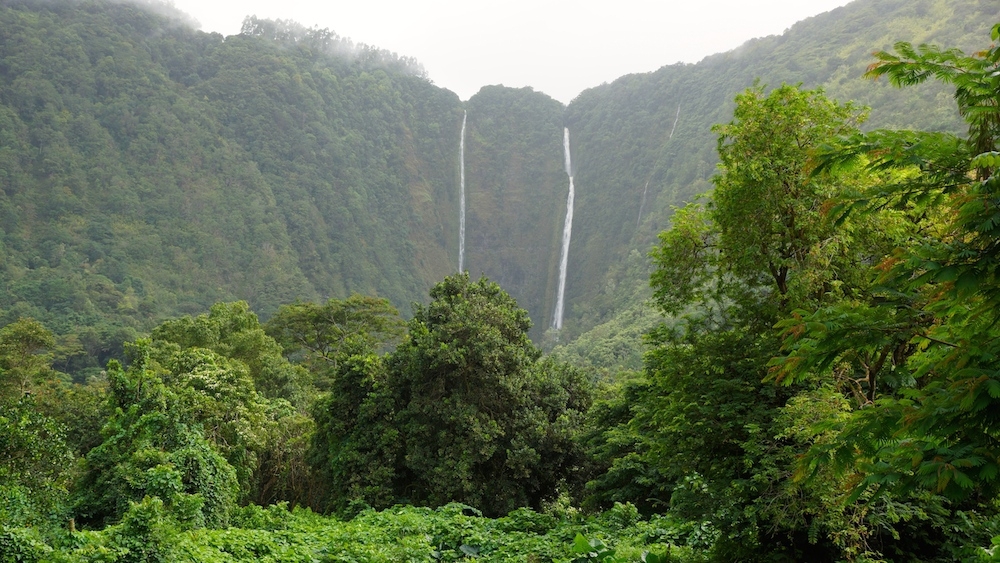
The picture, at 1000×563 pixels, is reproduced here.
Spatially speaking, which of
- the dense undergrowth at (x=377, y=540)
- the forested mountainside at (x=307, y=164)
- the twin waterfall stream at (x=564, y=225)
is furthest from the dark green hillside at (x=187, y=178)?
the dense undergrowth at (x=377, y=540)

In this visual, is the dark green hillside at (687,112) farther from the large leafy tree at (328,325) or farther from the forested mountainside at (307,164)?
the large leafy tree at (328,325)

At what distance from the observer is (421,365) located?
44.4ft

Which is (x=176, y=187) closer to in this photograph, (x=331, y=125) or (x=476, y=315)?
(x=331, y=125)

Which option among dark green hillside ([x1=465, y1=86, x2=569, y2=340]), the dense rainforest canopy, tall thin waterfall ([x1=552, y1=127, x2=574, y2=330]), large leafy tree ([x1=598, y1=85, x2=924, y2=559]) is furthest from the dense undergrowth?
dark green hillside ([x1=465, y1=86, x2=569, y2=340])

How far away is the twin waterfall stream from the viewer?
7556 cm

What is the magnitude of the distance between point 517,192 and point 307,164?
33.7 meters

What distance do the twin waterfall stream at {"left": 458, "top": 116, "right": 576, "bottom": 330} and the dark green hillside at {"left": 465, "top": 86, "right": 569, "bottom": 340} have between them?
0.95 meters

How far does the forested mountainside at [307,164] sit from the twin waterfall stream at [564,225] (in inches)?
42.0

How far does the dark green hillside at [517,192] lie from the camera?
86938mm

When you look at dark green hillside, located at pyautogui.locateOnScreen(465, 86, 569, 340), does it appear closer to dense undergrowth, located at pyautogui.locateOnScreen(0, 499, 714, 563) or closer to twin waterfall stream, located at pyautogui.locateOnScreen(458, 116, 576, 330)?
twin waterfall stream, located at pyautogui.locateOnScreen(458, 116, 576, 330)

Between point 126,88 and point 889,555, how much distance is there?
8022cm

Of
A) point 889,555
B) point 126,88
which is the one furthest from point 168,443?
point 126,88

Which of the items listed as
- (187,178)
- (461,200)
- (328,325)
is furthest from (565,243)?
(328,325)

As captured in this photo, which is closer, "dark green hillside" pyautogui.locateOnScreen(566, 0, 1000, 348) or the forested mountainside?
"dark green hillside" pyautogui.locateOnScreen(566, 0, 1000, 348)
